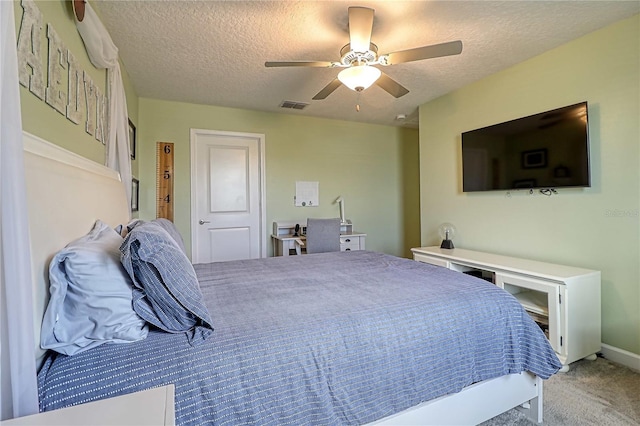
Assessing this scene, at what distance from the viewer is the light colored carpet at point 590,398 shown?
5.04ft

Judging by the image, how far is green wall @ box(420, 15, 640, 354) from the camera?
205cm

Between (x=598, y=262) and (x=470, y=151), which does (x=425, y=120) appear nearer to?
(x=470, y=151)

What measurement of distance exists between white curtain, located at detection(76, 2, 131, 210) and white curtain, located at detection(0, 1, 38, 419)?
1.26m

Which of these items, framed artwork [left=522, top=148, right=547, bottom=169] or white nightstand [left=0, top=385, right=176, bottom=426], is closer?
white nightstand [left=0, top=385, right=176, bottom=426]

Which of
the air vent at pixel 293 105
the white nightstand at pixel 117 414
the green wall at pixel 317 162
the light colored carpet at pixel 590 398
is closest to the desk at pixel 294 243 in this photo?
the green wall at pixel 317 162

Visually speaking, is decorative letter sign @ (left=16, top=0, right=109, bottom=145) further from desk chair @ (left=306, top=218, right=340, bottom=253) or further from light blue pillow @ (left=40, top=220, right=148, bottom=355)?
desk chair @ (left=306, top=218, right=340, bottom=253)

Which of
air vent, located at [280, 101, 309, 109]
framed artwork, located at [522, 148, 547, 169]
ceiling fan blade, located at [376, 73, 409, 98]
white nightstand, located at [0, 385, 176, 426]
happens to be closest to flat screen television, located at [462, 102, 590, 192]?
framed artwork, located at [522, 148, 547, 169]

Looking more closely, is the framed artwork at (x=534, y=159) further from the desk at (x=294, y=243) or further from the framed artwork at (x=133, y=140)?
the framed artwork at (x=133, y=140)

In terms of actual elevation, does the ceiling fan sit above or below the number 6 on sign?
above

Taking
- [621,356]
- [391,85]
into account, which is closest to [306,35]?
[391,85]

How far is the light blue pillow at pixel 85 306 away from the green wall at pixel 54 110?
56 cm

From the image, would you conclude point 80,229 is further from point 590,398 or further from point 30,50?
point 590,398

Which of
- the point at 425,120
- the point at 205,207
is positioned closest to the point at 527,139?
the point at 425,120

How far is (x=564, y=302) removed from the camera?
6.44 ft
